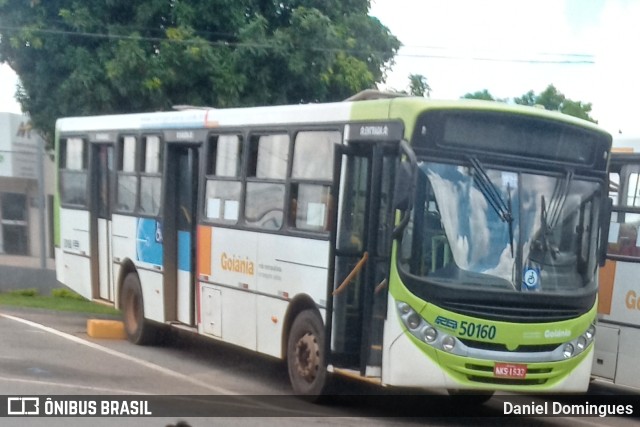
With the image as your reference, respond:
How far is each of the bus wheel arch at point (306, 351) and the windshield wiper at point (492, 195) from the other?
2.11m

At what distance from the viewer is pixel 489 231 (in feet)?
32.7

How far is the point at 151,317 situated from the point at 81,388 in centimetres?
390

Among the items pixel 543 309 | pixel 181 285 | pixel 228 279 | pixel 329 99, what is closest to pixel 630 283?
pixel 543 309

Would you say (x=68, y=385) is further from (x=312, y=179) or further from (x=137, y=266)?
(x=137, y=266)

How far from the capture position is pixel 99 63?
19938 millimetres

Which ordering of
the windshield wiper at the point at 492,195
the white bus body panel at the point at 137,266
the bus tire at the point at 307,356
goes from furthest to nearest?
the white bus body panel at the point at 137,266
the bus tire at the point at 307,356
the windshield wiper at the point at 492,195

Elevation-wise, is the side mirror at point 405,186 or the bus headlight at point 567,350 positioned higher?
the side mirror at point 405,186

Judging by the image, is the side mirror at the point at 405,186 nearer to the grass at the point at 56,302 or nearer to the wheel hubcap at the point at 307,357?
the wheel hubcap at the point at 307,357

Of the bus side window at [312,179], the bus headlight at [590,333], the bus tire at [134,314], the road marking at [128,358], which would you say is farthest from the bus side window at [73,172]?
the bus headlight at [590,333]

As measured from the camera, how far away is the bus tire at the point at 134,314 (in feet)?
51.1

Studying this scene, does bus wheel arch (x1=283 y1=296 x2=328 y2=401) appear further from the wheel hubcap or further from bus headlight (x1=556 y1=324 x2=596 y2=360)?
bus headlight (x1=556 y1=324 x2=596 y2=360)

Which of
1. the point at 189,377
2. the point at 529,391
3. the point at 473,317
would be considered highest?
the point at 473,317

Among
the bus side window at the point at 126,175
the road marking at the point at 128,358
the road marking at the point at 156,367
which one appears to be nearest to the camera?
the road marking at the point at 156,367

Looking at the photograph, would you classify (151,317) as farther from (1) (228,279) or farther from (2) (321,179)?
(2) (321,179)
